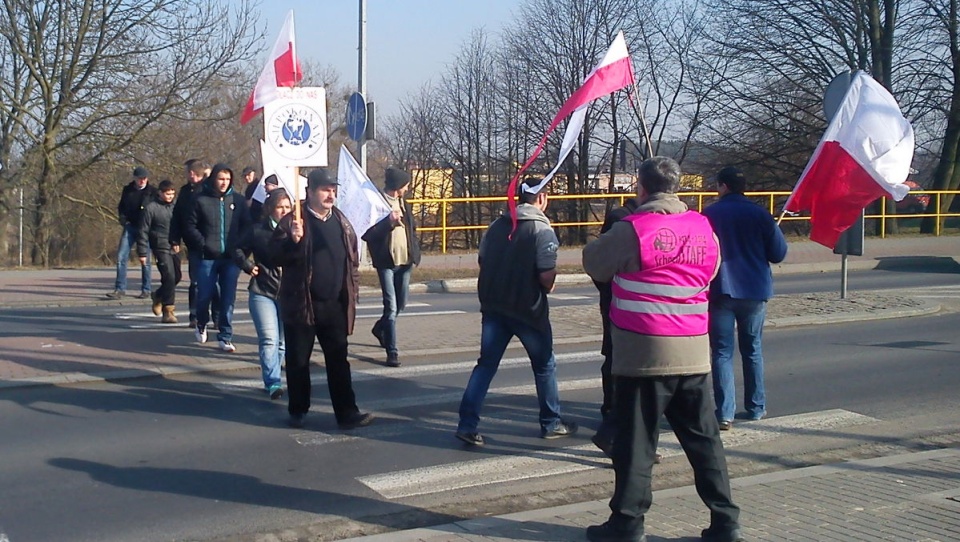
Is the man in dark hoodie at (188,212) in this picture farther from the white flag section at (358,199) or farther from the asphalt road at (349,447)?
the white flag section at (358,199)

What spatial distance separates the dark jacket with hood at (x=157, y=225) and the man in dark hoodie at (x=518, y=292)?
643cm

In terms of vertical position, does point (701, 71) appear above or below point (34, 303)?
above

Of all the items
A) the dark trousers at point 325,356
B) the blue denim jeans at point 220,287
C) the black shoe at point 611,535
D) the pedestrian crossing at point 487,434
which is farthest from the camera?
the blue denim jeans at point 220,287

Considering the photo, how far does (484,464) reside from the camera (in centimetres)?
645

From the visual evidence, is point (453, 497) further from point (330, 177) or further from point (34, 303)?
point (34, 303)

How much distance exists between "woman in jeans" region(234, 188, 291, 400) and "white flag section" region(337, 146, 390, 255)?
0.57 metres

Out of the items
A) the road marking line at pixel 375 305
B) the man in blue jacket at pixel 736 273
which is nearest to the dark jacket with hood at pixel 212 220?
the road marking line at pixel 375 305

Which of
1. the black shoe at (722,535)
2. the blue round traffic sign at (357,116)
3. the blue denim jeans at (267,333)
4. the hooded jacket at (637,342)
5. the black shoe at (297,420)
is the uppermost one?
the blue round traffic sign at (357,116)

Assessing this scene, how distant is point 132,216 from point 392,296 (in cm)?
592

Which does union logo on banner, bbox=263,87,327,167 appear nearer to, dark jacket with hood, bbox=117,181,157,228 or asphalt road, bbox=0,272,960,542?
asphalt road, bbox=0,272,960,542

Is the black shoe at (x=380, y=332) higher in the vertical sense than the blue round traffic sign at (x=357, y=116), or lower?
lower

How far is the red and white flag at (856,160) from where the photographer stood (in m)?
6.28

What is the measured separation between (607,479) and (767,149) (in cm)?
3205

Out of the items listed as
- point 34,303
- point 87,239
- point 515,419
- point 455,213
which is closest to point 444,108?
point 455,213
